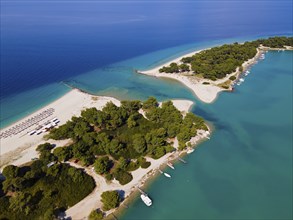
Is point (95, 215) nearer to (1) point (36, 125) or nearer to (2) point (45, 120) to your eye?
(1) point (36, 125)

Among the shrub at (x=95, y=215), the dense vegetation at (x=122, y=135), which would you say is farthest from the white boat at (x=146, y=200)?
the shrub at (x=95, y=215)

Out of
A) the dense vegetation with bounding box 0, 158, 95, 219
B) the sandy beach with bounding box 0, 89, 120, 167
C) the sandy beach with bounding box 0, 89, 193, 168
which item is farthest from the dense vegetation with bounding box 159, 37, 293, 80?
the dense vegetation with bounding box 0, 158, 95, 219

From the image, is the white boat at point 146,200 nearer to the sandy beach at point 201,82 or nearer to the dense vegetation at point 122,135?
the dense vegetation at point 122,135

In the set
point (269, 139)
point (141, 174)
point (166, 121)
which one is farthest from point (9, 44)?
point (269, 139)

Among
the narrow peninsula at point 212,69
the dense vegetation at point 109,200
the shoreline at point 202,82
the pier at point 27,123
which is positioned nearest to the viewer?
the dense vegetation at point 109,200

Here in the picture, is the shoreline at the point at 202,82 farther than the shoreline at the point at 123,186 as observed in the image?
Yes

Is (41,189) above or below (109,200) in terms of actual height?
above

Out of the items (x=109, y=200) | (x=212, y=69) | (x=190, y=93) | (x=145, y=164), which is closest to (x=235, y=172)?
(x=145, y=164)
